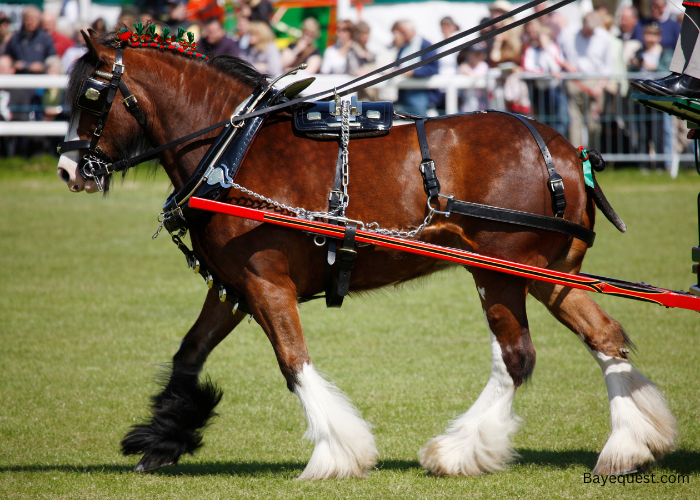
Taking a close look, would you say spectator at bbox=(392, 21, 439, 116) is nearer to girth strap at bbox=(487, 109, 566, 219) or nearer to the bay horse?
the bay horse

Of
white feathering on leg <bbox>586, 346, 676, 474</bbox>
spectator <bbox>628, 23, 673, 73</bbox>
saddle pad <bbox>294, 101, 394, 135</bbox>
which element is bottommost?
white feathering on leg <bbox>586, 346, 676, 474</bbox>

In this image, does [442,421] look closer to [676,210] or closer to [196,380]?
[196,380]

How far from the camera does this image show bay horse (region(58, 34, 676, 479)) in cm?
381

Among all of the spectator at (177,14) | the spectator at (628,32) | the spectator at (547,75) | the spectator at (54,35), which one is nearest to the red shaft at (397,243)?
the spectator at (547,75)

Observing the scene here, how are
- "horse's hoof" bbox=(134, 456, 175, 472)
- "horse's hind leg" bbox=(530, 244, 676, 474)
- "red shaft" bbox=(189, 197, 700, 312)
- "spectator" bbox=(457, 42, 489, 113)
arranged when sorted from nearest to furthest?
"red shaft" bbox=(189, 197, 700, 312)
"horse's hind leg" bbox=(530, 244, 676, 474)
"horse's hoof" bbox=(134, 456, 175, 472)
"spectator" bbox=(457, 42, 489, 113)

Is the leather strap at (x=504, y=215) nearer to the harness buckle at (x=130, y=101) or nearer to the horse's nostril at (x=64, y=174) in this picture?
the harness buckle at (x=130, y=101)

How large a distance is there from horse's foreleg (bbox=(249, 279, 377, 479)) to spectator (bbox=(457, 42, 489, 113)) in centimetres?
980

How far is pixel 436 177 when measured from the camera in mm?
3799

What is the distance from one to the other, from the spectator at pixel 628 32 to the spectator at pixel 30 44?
10.9 meters

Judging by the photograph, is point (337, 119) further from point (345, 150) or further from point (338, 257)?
point (338, 257)

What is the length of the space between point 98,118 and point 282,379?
102 inches

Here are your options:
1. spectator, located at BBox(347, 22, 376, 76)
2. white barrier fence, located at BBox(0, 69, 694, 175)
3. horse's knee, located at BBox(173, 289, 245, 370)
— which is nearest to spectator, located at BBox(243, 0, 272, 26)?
spectator, located at BBox(347, 22, 376, 76)

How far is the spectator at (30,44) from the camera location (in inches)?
596

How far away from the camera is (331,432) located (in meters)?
3.78
